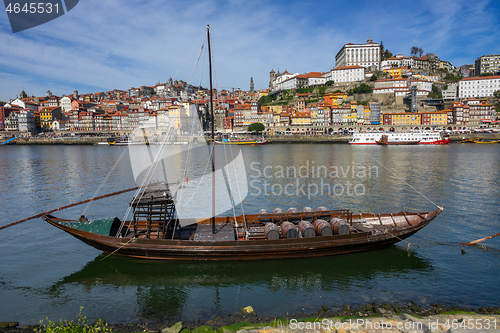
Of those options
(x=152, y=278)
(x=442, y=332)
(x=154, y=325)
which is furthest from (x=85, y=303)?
(x=442, y=332)

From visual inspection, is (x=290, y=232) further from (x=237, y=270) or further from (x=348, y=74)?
(x=348, y=74)

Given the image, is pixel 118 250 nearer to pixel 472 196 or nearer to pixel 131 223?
pixel 131 223

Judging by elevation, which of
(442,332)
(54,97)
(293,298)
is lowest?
(293,298)

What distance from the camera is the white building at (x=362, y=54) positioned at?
387 ft

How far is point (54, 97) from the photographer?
11706 cm

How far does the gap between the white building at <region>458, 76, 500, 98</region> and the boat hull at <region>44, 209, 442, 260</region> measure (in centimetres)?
11515

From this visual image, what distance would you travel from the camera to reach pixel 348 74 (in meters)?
111

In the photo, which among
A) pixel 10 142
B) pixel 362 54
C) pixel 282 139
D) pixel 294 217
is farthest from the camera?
pixel 362 54

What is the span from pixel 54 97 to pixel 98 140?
4276cm

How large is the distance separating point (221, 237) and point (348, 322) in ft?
17.2

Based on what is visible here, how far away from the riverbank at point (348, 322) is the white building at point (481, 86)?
116971 millimetres

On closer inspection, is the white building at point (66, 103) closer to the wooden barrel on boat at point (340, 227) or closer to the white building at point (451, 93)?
the wooden barrel on boat at point (340, 227)

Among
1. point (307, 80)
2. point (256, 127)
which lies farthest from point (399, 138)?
point (307, 80)

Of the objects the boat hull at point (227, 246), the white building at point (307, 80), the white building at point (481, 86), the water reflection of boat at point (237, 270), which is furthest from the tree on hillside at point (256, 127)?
the boat hull at point (227, 246)
